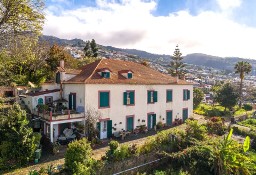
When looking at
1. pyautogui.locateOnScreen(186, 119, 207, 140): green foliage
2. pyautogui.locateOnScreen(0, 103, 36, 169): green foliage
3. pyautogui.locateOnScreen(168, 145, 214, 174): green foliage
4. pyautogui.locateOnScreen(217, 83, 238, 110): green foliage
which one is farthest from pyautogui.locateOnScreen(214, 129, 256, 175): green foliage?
pyautogui.locateOnScreen(217, 83, 238, 110): green foliage

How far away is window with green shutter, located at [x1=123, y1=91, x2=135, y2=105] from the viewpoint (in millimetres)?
25888

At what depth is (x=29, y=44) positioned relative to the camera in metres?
14.7

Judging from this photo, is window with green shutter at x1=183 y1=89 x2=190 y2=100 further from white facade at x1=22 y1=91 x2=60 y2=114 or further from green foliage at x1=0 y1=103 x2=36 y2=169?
green foliage at x1=0 y1=103 x2=36 y2=169

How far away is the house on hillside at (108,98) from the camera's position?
22969mm

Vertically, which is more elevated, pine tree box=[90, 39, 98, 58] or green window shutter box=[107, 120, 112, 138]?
pine tree box=[90, 39, 98, 58]

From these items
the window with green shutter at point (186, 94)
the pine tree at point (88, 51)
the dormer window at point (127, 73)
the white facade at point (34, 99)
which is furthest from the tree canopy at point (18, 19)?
the pine tree at point (88, 51)

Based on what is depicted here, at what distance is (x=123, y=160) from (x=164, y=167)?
12.9 ft

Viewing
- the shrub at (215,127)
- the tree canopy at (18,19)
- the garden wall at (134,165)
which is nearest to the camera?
the tree canopy at (18,19)

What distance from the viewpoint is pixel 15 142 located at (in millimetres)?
17938

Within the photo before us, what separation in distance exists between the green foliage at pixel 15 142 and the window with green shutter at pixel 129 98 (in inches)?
404

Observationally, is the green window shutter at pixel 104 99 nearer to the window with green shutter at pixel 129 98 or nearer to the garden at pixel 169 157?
the window with green shutter at pixel 129 98

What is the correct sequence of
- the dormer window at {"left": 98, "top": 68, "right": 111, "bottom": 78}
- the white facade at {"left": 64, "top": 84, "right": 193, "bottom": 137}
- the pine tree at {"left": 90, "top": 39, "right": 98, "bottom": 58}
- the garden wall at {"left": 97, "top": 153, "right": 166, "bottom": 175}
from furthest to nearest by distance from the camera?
the pine tree at {"left": 90, "top": 39, "right": 98, "bottom": 58} → the dormer window at {"left": 98, "top": 68, "right": 111, "bottom": 78} → the white facade at {"left": 64, "top": 84, "right": 193, "bottom": 137} → the garden wall at {"left": 97, "top": 153, "right": 166, "bottom": 175}

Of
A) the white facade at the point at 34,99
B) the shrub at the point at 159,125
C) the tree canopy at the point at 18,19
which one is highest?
the tree canopy at the point at 18,19

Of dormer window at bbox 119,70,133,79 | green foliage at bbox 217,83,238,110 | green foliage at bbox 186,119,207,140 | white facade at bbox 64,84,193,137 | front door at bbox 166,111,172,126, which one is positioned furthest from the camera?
green foliage at bbox 217,83,238,110
